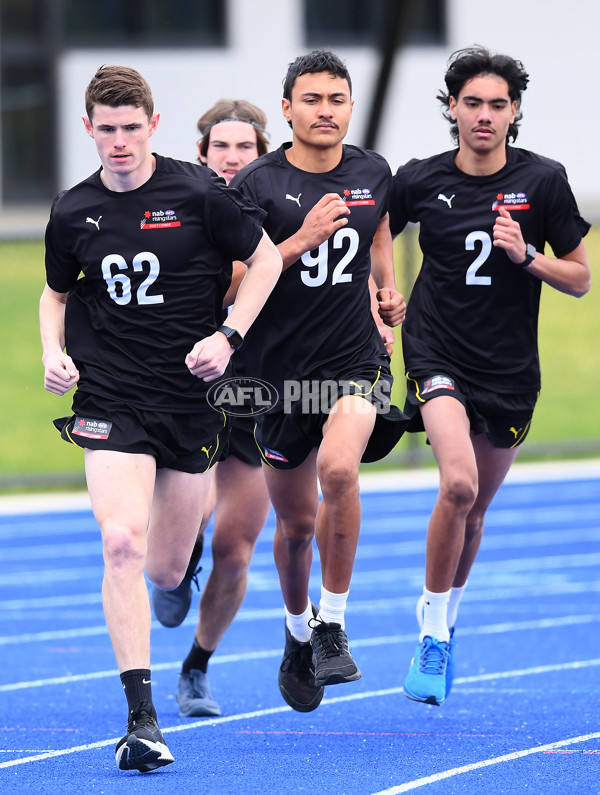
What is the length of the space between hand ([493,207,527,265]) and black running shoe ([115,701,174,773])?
97.4 inches

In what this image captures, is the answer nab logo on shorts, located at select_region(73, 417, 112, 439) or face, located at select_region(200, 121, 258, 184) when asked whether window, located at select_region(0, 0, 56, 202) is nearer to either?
face, located at select_region(200, 121, 258, 184)

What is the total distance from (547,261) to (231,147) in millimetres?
1888

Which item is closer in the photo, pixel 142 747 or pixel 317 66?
pixel 142 747

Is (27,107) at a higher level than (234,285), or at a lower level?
lower

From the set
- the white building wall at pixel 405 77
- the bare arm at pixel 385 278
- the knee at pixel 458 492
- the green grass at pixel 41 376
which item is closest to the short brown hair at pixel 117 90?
the bare arm at pixel 385 278

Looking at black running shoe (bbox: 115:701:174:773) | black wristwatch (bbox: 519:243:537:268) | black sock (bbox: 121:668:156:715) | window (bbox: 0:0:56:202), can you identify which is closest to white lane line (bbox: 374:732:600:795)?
black running shoe (bbox: 115:701:174:773)

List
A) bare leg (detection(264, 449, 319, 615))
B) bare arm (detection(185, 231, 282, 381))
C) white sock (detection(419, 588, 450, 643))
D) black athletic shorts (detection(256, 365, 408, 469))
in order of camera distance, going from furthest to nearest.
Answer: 1. white sock (detection(419, 588, 450, 643))
2. bare leg (detection(264, 449, 319, 615))
3. black athletic shorts (detection(256, 365, 408, 469))
4. bare arm (detection(185, 231, 282, 381))

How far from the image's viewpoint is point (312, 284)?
598 cm

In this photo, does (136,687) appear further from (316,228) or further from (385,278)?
(385,278)

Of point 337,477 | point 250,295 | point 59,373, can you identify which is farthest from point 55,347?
point 337,477

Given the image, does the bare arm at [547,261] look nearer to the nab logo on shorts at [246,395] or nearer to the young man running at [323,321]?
the young man running at [323,321]

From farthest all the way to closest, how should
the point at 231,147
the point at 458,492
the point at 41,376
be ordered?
1. the point at 41,376
2. the point at 231,147
3. the point at 458,492

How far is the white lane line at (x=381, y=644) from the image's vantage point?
Result: 26.3 ft

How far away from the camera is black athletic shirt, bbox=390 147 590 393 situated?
638 cm
